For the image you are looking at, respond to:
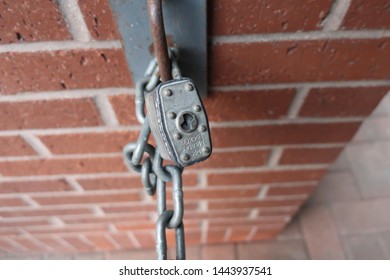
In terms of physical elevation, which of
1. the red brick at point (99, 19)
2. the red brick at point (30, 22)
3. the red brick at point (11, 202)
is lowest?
the red brick at point (99, 19)

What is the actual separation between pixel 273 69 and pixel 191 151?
0.74 feet

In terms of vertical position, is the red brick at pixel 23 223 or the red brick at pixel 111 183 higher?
the red brick at pixel 23 223

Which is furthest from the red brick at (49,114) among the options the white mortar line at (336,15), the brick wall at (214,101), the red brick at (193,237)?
the red brick at (193,237)

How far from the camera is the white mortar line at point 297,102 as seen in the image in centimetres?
52

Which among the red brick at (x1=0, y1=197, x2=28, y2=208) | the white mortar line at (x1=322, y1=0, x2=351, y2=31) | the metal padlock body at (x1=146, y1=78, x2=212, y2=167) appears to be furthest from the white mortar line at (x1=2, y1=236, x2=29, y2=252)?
the white mortar line at (x1=322, y1=0, x2=351, y2=31)

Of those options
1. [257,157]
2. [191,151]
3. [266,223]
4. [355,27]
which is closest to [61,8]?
[191,151]

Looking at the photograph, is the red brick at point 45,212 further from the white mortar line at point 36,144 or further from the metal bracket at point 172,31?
the metal bracket at point 172,31

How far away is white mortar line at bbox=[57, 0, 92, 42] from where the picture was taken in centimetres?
36

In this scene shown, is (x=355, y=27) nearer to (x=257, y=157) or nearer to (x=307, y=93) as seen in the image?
(x=307, y=93)

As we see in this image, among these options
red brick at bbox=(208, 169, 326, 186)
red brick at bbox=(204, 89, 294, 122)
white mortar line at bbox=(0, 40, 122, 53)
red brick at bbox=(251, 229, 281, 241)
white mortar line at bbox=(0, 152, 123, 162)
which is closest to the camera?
white mortar line at bbox=(0, 40, 122, 53)

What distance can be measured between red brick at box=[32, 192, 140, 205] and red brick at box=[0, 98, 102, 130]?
29 centimetres

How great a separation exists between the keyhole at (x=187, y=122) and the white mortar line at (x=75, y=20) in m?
0.18

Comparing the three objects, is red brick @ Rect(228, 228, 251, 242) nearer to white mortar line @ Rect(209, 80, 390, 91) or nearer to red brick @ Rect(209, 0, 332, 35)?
white mortar line @ Rect(209, 80, 390, 91)
